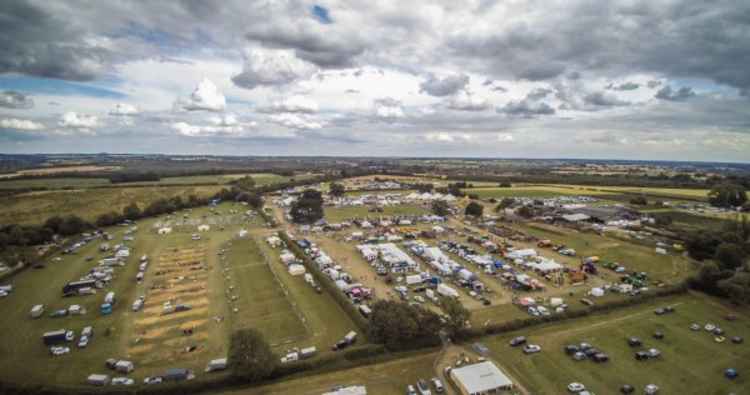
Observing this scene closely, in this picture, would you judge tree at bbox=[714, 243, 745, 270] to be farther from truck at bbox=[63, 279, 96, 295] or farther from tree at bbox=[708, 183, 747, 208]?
truck at bbox=[63, 279, 96, 295]

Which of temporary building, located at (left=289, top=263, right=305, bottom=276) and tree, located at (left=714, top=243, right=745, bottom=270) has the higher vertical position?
tree, located at (left=714, top=243, right=745, bottom=270)

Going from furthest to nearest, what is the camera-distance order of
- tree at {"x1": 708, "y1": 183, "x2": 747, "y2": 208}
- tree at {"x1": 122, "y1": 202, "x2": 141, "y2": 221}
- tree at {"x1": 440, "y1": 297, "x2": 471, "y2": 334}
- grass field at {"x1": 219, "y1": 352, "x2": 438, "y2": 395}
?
tree at {"x1": 708, "y1": 183, "x2": 747, "y2": 208} → tree at {"x1": 122, "y1": 202, "x2": 141, "y2": 221} → tree at {"x1": 440, "y1": 297, "x2": 471, "y2": 334} → grass field at {"x1": 219, "y1": 352, "x2": 438, "y2": 395}

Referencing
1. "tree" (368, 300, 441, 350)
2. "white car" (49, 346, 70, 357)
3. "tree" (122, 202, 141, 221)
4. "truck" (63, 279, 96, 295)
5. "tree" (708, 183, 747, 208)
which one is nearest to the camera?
"tree" (368, 300, 441, 350)

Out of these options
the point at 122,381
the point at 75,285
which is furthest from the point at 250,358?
the point at 75,285

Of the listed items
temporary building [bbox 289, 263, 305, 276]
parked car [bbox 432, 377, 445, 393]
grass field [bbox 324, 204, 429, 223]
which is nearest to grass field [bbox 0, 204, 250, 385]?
temporary building [bbox 289, 263, 305, 276]

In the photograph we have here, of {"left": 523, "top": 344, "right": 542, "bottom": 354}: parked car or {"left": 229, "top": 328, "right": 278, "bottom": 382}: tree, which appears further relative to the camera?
{"left": 523, "top": 344, "right": 542, "bottom": 354}: parked car

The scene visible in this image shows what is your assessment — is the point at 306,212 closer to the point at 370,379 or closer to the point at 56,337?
the point at 56,337

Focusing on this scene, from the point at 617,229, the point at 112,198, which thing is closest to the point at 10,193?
the point at 112,198

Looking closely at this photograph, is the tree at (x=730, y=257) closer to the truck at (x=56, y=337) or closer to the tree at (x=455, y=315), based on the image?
the tree at (x=455, y=315)
